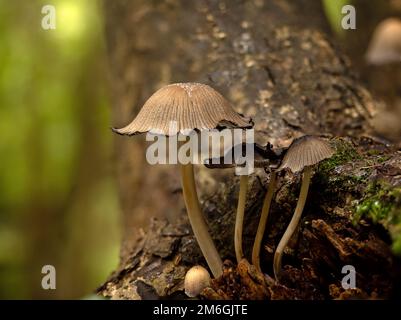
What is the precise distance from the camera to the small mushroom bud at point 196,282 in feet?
6.93

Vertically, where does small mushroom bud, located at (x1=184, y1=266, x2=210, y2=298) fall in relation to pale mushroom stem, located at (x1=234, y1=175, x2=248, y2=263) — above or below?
below

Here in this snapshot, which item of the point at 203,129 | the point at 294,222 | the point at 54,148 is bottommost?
the point at 294,222

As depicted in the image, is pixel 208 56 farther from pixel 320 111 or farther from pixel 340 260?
pixel 340 260

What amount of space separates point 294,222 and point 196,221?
390 mm

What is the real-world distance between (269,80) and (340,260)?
1446mm

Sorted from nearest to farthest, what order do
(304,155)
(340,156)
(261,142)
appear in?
(304,155) < (340,156) < (261,142)

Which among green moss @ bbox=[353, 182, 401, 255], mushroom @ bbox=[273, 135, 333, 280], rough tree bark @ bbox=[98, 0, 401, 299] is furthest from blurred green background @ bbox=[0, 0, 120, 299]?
green moss @ bbox=[353, 182, 401, 255]

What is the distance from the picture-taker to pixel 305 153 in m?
1.91

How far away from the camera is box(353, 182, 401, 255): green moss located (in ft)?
5.56

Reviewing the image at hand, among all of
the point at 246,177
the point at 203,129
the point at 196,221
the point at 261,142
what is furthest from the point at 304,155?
the point at 261,142

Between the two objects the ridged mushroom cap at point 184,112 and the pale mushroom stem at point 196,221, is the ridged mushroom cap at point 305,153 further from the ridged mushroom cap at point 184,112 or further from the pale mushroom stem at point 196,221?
the pale mushroom stem at point 196,221

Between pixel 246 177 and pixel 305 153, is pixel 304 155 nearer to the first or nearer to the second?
pixel 305 153

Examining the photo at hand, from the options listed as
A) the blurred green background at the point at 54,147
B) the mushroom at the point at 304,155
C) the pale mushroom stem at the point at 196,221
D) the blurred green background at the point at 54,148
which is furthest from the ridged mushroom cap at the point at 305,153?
the blurred green background at the point at 54,148

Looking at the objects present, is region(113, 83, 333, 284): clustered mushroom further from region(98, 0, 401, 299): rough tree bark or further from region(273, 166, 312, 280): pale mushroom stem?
region(98, 0, 401, 299): rough tree bark
